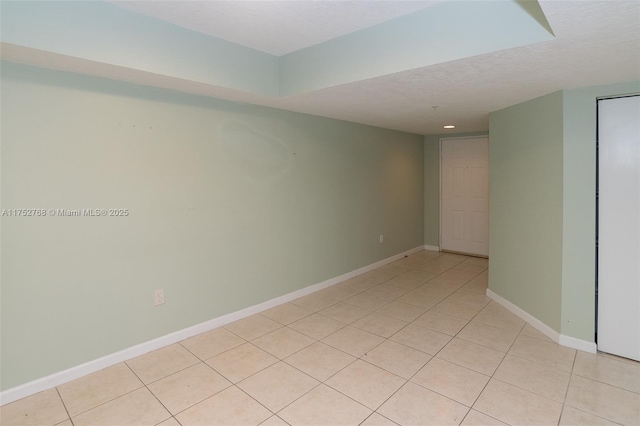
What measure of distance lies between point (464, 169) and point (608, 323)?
3.63m

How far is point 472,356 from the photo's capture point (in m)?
2.71

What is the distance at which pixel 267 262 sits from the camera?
146 inches

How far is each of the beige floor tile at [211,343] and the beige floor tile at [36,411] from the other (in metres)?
0.90

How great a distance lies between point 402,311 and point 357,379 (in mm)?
1360

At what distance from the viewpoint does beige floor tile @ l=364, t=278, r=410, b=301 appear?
13.4 ft

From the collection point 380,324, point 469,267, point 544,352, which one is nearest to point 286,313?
point 380,324

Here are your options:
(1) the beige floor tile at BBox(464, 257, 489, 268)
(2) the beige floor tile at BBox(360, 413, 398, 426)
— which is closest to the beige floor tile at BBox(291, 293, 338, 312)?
(2) the beige floor tile at BBox(360, 413, 398, 426)

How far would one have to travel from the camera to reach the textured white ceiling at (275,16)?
6.98 feet

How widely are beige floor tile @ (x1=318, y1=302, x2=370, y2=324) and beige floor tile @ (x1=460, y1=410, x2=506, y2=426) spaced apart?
148 centimetres

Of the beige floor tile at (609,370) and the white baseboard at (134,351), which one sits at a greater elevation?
the white baseboard at (134,351)

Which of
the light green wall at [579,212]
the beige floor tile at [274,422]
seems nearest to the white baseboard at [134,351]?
the beige floor tile at [274,422]

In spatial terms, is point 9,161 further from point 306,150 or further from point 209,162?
point 306,150

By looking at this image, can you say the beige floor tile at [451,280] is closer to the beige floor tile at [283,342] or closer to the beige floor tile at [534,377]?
the beige floor tile at [534,377]

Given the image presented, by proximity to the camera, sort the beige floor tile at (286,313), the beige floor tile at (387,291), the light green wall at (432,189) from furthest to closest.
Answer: the light green wall at (432,189) < the beige floor tile at (387,291) < the beige floor tile at (286,313)
